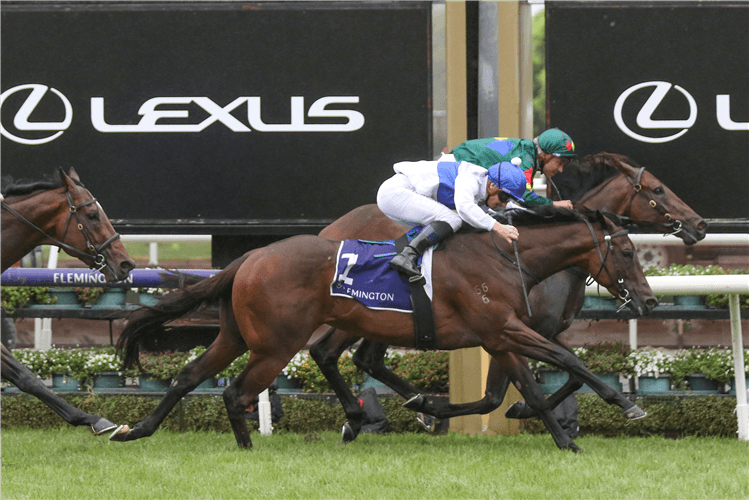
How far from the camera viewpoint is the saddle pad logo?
16.1 feet

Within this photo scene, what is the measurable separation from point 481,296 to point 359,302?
660 mm

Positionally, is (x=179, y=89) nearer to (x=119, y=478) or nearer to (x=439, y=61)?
(x=439, y=61)

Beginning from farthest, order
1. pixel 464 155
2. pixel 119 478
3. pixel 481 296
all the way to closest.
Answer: pixel 464 155 < pixel 481 296 < pixel 119 478

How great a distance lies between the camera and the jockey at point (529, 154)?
5.29 m

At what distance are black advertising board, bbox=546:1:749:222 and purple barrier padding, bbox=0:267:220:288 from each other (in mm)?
2750

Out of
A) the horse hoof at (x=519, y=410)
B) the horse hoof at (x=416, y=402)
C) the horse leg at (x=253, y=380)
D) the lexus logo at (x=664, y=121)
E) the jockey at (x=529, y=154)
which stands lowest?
the horse hoof at (x=519, y=410)

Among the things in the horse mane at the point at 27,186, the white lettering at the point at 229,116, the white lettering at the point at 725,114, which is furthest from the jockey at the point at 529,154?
the horse mane at the point at 27,186

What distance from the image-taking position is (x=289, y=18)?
626cm

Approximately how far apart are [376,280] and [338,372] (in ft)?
3.28

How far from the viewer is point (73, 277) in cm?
605

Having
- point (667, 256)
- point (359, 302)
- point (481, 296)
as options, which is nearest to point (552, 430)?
point (481, 296)

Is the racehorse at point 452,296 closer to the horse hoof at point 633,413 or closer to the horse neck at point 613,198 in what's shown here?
the horse hoof at point 633,413

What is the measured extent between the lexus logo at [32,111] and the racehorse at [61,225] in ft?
3.39

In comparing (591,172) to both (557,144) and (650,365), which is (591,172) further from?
(650,365)
